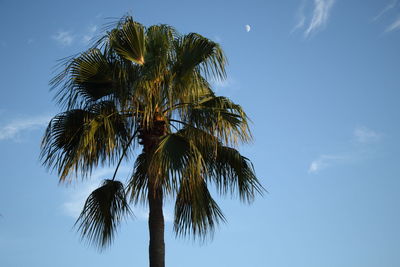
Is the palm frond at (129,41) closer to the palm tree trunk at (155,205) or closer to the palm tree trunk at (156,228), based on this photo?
the palm tree trunk at (155,205)

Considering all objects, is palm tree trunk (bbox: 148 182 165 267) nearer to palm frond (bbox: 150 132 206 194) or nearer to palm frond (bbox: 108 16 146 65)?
palm frond (bbox: 150 132 206 194)

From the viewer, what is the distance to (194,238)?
985 centimetres

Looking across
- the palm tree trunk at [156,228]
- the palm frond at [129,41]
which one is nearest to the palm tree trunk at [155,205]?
the palm tree trunk at [156,228]

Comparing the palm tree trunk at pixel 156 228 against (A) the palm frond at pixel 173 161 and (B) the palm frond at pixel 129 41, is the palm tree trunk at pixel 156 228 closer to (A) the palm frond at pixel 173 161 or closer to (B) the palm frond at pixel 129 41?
(A) the palm frond at pixel 173 161

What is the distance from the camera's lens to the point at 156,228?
32.5 feet

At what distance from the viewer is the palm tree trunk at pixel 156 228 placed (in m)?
9.70

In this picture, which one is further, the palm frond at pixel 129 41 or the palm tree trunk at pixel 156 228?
the palm frond at pixel 129 41

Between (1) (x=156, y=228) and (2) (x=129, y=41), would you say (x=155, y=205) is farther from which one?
(2) (x=129, y=41)

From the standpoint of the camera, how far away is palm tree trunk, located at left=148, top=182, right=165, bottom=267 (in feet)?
31.8

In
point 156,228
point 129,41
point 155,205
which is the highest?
point 129,41

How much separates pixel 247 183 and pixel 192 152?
152cm

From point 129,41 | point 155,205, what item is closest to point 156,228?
point 155,205

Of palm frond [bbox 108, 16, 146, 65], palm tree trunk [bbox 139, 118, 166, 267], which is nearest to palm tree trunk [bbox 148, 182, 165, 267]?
palm tree trunk [bbox 139, 118, 166, 267]

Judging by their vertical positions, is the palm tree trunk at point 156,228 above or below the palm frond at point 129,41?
below
